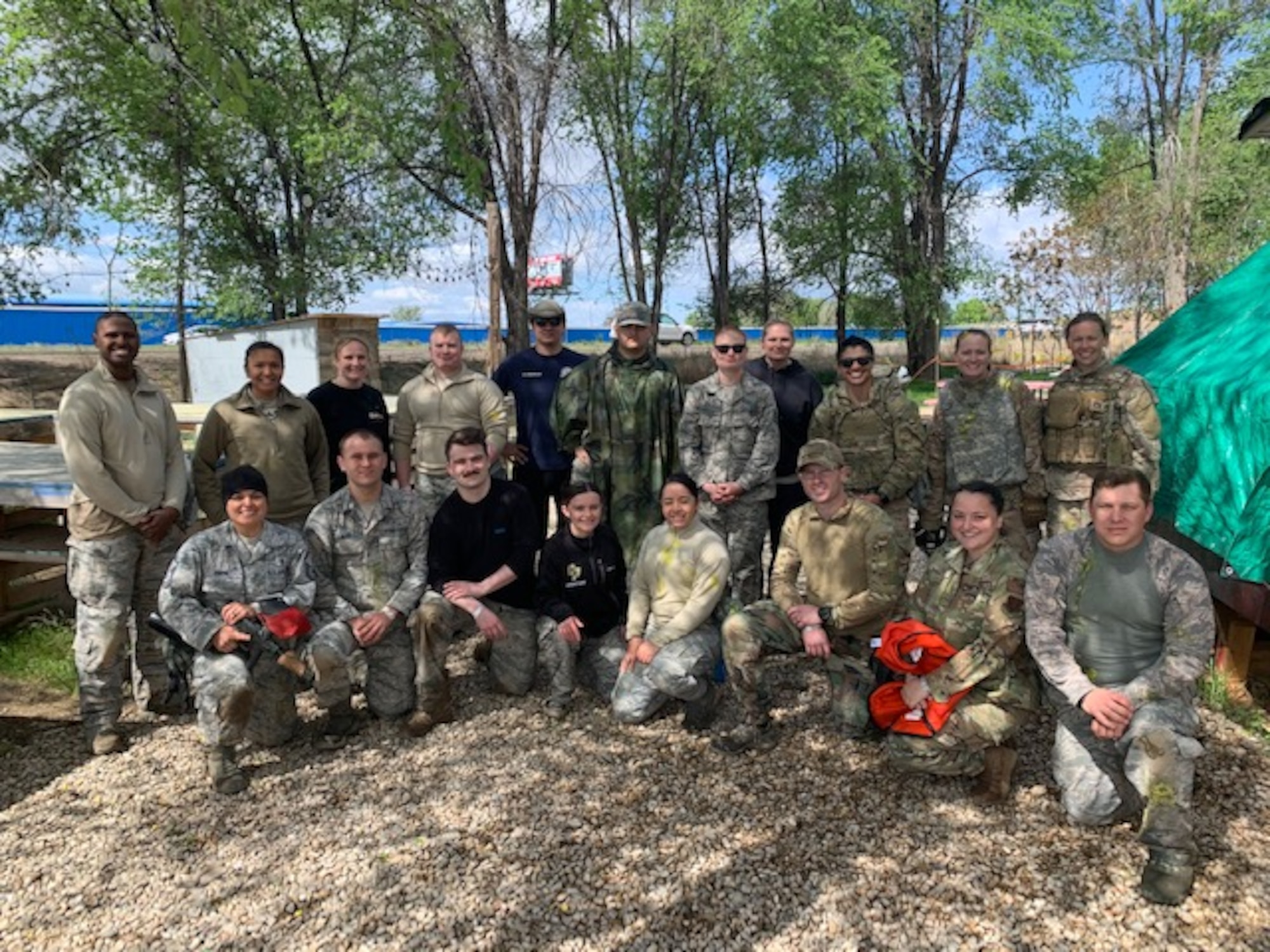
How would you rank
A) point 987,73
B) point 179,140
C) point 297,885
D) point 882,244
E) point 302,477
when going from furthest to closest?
point 882,244 < point 987,73 < point 179,140 < point 302,477 < point 297,885

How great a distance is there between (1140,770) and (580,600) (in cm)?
264

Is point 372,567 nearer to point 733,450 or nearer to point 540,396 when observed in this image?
point 540,396

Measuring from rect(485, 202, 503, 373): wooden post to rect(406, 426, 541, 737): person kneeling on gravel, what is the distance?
4.57 metres

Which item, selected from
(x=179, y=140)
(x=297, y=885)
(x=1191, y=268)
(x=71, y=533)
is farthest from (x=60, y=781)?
(x=1191, y=268)

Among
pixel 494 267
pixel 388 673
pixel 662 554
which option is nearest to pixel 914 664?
pixel 662 554

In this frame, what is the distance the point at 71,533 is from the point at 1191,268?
918 inches

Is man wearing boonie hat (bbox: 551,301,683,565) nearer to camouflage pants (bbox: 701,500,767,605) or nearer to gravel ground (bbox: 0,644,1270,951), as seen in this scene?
camouflage pants (bbox: 701,500,767,605)

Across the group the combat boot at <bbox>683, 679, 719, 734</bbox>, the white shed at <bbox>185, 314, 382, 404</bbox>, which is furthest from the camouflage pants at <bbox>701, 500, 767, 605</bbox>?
the white shed at <bbox>185, 314, 382, 404</bbox>

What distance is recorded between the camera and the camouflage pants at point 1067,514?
511 cm

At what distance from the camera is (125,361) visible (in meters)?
4.38

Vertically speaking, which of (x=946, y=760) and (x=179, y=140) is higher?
(x=179, y=140)

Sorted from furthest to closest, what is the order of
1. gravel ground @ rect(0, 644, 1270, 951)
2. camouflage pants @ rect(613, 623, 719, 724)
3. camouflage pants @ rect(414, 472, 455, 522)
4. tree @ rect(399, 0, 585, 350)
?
tree @ rect(399, 0, 585, 350)
camouflage pants @ rect(414, 472, 455, 522)
camouflage pants @ rect(613, 623, 719, 724)
gravel ground @ rect(0, 644, 1270, 951)

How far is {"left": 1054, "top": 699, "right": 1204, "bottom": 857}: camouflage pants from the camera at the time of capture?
3.06 meters

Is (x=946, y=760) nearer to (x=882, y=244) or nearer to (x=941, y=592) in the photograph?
(x=941, y=592)
